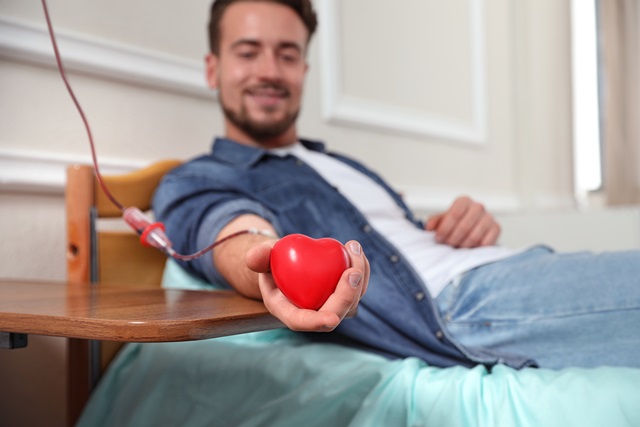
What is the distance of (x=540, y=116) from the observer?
314cm

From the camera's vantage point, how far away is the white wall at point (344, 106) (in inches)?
53.2

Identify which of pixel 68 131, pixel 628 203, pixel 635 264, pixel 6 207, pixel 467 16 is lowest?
pixel 628 203

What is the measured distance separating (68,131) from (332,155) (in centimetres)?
59

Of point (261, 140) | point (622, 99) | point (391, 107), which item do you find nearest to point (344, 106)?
point (391, 107)

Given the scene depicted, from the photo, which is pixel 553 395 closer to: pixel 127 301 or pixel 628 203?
pixel 127 301

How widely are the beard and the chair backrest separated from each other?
10.1 inches

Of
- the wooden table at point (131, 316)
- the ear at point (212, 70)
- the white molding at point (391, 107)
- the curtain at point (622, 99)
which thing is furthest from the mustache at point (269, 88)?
the curtain at point (622, 99)

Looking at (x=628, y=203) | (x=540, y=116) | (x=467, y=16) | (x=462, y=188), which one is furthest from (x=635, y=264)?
(x=628, y=203)

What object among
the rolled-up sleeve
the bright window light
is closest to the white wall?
the bright window light

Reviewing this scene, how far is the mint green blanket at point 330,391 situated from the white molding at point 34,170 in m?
0.41

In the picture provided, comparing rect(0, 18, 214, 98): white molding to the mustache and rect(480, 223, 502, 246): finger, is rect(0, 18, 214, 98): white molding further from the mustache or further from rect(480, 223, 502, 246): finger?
rect(480, 223, 502, 246): finger

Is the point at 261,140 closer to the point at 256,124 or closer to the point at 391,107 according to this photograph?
the point at 256,124

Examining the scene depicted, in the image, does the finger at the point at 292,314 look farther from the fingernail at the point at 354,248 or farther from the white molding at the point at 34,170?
the white molding at the point at 34,170

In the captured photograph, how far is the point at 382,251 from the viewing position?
1229 millimetres
